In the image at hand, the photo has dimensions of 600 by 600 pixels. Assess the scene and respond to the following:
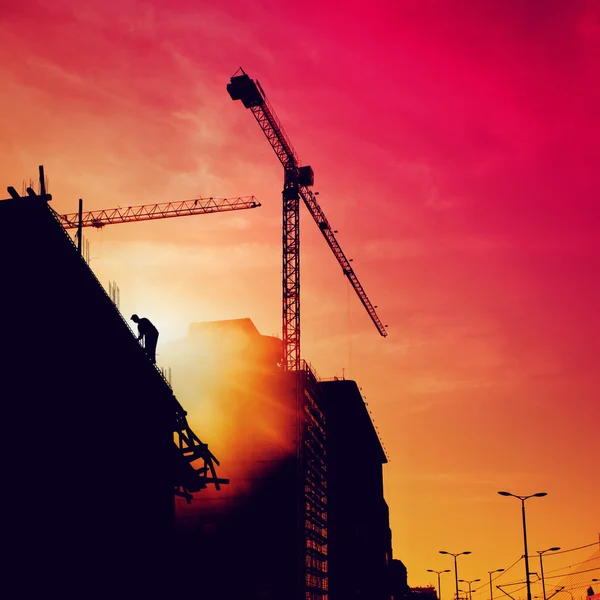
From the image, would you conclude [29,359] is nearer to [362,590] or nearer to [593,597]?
[593,597]

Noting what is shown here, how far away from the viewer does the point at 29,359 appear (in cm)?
3100

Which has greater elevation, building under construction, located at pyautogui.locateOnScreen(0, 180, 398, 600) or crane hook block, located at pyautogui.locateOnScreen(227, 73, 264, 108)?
crane hook block, located at pyautogui.locateOnScreen(227, 73, 264, 108)

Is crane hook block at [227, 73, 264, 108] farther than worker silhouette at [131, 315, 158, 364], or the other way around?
crane hook block at [227, 73, 264, 108]

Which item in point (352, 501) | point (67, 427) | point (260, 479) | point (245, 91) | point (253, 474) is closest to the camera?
point (67, 427)

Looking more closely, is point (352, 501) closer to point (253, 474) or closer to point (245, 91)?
point (253, 474)

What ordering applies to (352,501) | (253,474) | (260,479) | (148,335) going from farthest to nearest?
1. (352,501)
2. (253,474)
3. (260,479)
4. (148,335)

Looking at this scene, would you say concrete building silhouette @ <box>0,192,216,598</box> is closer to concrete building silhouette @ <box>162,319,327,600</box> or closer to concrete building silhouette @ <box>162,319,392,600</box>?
concrete building silhouette @ <box>162,319,327,600</box>

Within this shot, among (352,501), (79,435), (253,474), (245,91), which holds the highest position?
(245,91)

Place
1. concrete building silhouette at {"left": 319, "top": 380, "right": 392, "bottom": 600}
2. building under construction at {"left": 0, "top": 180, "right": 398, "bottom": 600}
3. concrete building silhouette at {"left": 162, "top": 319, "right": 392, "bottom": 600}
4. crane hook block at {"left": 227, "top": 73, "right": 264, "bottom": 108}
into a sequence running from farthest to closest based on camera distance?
concrete building silhouette at {"left": 319, "top": 380, "right": 392, "bottom": 600}, crane hook block at {"left": 227, "top": 73, "right": 264, "bottom": 108}, concrete building silhouette at {"left": 162, "top": 319, "right": 392, "bottom": 600}, building under construction at {"left": 0, "top": 180, "right": 398, "bottom": 600}

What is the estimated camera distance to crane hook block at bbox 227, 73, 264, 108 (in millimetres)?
110062

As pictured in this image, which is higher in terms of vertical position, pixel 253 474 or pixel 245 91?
pixel 245 91

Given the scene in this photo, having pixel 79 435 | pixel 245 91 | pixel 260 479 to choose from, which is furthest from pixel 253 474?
pixel 79 435

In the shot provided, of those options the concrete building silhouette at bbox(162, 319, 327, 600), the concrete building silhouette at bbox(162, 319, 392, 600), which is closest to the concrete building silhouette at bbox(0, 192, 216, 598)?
the concrete building silhouette at bbox(162, 319, 327, 600)

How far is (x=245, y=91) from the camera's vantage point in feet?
361
